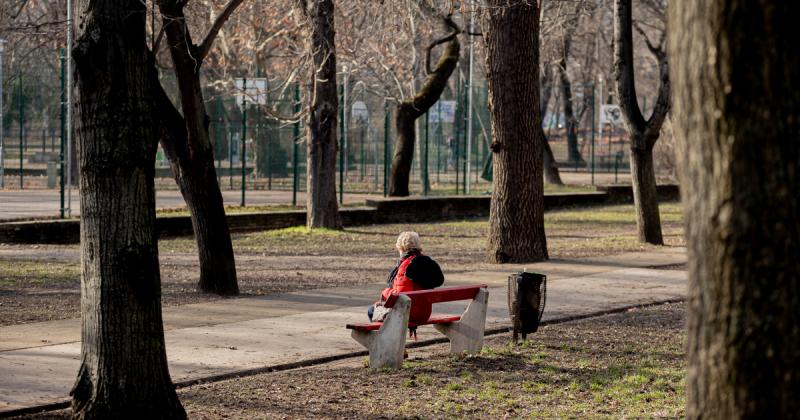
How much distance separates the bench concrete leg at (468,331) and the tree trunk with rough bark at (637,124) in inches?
450

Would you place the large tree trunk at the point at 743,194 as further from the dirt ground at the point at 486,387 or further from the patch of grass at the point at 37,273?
the patch of grass at the point at 37,273

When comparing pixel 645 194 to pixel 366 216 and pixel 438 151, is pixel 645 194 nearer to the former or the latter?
pixel 366 216

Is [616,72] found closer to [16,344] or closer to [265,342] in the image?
[265,342]

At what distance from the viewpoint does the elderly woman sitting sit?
10133 millimetres

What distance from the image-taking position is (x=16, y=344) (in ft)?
34.3

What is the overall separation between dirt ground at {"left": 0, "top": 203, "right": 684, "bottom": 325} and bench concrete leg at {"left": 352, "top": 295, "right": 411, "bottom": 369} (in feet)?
13.2

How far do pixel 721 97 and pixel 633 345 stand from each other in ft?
22.9

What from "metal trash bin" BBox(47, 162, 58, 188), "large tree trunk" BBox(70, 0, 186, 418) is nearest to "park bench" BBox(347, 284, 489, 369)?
"large tree trunk" BBox(70, 0, 186, 418)

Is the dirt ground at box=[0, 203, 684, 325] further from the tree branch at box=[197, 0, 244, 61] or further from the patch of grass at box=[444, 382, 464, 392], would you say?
the patch of grass at box=[444, 382, 464, 392]

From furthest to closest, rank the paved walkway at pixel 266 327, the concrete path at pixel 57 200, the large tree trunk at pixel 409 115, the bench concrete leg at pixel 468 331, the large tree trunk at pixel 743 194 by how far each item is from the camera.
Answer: the large tree trunk at pixel 409 115 < the concrete path at pixel 57 200 < the bench concrete leg at pixel 468 331 < the paved walkway at pixel 266 327 < the large tree trunk at pixel 743 194

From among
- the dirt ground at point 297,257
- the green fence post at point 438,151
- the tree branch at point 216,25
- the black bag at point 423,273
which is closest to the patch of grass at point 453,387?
the black bag at point 423,273

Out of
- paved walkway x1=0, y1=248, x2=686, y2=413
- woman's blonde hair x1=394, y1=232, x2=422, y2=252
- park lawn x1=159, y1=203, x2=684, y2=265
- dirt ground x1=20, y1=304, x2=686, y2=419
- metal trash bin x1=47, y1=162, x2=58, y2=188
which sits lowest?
dirt ground x1=20, y1=304, x2=686, y2=419

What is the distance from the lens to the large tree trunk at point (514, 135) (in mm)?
18219

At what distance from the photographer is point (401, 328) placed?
31.5ft
